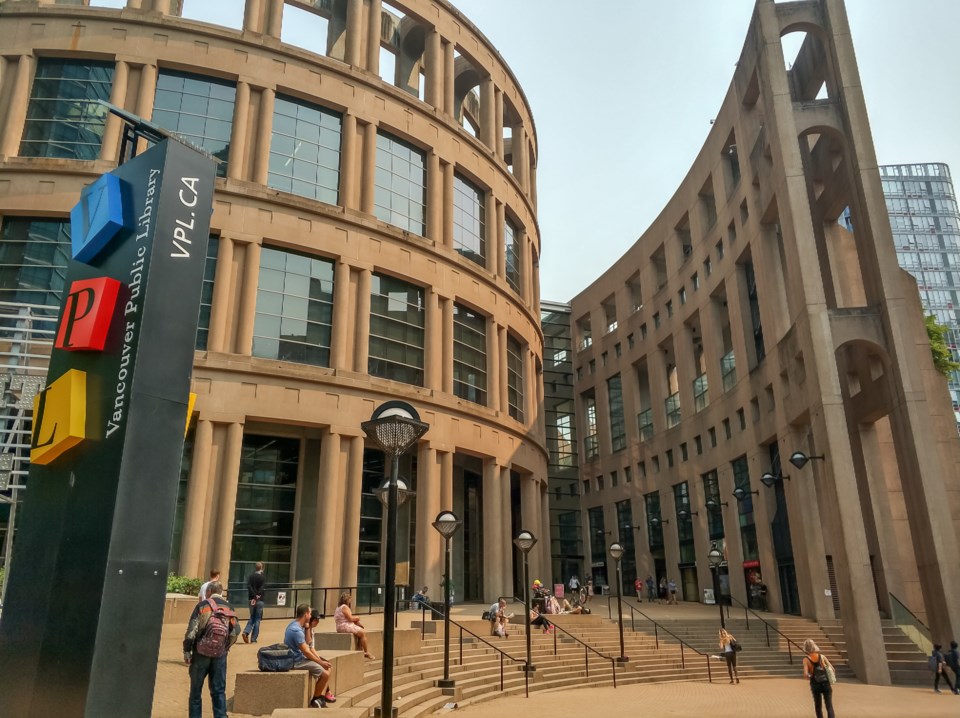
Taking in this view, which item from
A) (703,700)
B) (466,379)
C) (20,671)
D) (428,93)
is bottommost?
(703,700)

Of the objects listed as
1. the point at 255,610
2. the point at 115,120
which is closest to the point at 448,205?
the point at 115,120

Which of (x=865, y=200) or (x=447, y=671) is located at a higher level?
(x=865, y=200)

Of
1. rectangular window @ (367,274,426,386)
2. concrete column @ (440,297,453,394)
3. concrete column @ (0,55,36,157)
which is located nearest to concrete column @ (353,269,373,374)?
rectangular window @ (367,274,426,386)

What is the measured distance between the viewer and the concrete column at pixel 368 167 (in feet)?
91.1

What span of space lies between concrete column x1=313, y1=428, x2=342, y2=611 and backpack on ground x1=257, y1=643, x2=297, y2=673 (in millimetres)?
13341

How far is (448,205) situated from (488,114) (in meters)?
7.23

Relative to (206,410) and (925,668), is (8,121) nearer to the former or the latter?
(206,410)

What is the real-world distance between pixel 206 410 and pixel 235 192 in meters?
7.57

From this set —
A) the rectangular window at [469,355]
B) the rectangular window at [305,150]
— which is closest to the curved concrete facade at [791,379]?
the rectangular window at [469,355]

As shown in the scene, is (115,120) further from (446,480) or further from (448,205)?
(446,480)

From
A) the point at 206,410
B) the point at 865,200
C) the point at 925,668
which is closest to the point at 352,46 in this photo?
the point at 206,410

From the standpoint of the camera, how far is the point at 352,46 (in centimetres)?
2933

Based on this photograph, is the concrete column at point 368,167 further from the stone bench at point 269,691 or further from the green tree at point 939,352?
the green tree at point 939,352

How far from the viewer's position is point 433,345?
2834 cm
